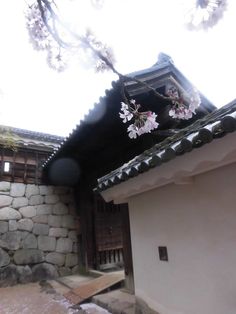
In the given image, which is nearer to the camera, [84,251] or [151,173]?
[151,173]


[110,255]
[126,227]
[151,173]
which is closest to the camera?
[151,173]

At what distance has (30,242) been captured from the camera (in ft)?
21.5

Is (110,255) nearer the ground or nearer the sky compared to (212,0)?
nearer the ground

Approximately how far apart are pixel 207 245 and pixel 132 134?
1190mm

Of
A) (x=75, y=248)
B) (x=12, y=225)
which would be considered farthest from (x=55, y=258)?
(x=12, y=225)

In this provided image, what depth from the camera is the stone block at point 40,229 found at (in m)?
6.73

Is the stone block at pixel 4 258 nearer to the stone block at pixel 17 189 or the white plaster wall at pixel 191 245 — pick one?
the stone block at pixel 17 189

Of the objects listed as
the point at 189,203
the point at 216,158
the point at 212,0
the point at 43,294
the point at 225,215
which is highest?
the point at 212,0

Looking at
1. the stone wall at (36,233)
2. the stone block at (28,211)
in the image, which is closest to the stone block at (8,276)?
the stone wall at (36,233)

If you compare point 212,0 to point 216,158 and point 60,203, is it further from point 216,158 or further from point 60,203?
point 60,203

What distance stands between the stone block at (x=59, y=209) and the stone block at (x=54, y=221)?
12 centimetres

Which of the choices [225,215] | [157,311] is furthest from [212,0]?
[157,311]

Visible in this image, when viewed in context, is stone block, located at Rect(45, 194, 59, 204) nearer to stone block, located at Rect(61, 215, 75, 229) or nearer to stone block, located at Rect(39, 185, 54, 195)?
stone block, located at Rect(39, 185, 54, 195)

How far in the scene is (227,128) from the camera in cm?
138
